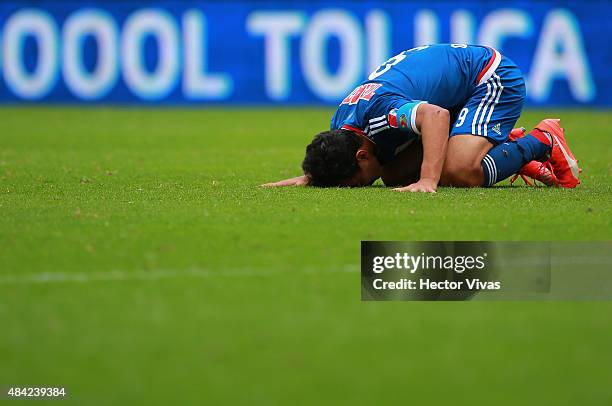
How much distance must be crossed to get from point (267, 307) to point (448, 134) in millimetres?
3211

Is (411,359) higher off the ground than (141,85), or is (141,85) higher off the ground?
(411,359)

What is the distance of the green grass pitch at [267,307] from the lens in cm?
350

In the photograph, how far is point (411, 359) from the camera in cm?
371

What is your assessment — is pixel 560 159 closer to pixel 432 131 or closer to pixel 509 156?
pixel 509 156

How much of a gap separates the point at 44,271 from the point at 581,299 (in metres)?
2.45

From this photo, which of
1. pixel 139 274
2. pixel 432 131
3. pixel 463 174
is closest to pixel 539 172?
pixel 463 174

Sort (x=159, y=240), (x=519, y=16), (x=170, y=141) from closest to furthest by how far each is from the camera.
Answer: (x=159, y=240) → (x=170, y=141) → (x=519, y=16)

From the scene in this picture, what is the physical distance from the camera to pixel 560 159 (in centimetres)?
793

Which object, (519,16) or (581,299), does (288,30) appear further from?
(581,299)

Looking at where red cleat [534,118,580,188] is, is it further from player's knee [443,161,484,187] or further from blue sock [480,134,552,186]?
player's knee [443,161,484,187]

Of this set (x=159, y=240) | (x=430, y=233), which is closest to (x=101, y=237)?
(x=159, y=240)

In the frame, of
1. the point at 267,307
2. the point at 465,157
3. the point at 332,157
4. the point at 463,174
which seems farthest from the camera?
the point at 463,174

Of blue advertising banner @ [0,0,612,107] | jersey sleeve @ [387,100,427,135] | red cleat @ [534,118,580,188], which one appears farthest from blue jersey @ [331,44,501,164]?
blue advertising banner @ [0,0,612,107]

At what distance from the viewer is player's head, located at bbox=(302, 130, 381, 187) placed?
7.36m
